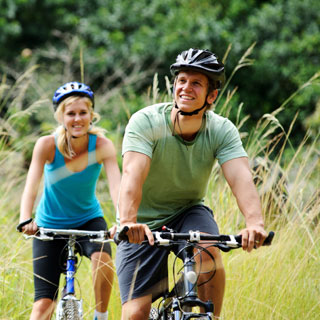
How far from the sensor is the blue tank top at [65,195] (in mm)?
4312

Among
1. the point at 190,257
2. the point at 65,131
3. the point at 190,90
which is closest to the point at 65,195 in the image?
the point at 65,131

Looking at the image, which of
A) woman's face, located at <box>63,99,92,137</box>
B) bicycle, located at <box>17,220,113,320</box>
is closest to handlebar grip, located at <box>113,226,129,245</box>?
bicycle, located at <box>17,220,113,320</box>

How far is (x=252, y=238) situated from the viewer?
9.37 feet

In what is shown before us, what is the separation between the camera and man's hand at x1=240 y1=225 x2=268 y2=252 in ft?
9.34

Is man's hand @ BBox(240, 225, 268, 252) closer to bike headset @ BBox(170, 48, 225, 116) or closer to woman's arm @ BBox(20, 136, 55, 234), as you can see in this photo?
bike headset @ BBox(170, 48, 225, 116)

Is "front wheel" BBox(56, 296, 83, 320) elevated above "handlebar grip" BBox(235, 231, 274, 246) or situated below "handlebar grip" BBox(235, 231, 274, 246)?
below

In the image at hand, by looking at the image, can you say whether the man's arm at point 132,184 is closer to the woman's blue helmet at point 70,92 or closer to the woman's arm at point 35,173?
the woman's arm at point 35,173

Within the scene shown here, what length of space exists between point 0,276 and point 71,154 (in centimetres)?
104

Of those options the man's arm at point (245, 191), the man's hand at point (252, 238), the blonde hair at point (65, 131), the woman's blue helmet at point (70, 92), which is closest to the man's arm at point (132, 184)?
the man's arm at point (245, 191)

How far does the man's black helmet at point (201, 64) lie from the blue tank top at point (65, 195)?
1.23 meters

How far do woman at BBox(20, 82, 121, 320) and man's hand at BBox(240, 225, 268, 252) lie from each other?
142 centimetres

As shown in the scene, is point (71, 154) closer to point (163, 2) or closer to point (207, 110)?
point (207, 110)

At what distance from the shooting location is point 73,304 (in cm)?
379

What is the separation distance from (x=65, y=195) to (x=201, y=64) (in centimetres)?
151
